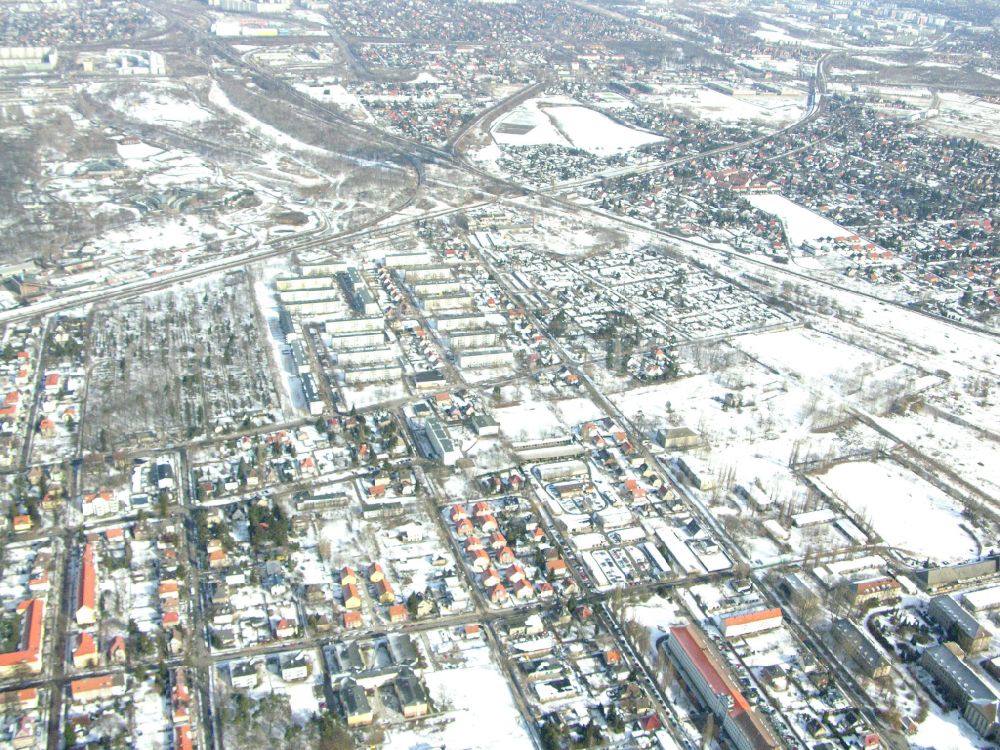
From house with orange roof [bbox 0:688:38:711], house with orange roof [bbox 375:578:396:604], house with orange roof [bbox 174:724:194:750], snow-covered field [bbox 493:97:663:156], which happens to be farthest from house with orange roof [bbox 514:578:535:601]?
snow-covered field [bbox 493:97:663:156]

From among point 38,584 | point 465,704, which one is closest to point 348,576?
point 465,704

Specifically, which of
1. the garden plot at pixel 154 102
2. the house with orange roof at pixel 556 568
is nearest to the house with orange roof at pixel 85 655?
the house with orange roof at pixel 556 568

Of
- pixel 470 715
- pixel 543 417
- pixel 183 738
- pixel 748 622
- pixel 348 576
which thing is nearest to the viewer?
pixel 183 738

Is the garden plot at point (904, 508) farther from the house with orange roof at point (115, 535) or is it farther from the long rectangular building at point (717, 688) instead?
the house with orange roof at point (115, 535)

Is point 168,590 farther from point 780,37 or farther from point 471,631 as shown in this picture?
point 780,37

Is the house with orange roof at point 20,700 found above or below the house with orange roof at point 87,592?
below

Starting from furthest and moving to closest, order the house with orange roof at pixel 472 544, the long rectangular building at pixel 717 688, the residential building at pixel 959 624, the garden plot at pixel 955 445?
the garden plot at pixel 955 445, the house with orange roof at pixel 472 544, the residential building at pixel 959 624, the long rectangular building at pixel 717 688

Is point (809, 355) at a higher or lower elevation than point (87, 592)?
higher
